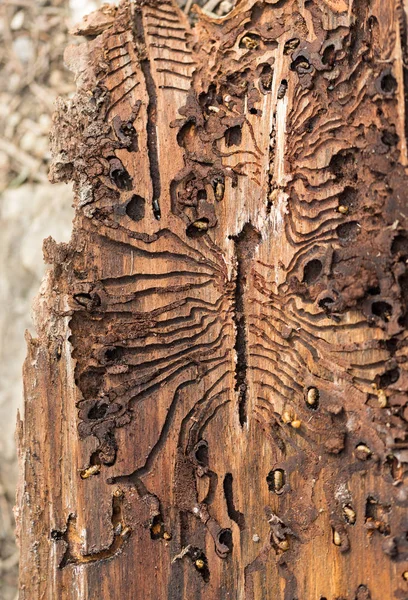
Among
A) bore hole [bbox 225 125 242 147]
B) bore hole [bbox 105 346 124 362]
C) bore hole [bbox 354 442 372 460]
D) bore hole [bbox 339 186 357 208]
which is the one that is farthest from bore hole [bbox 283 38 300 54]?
bore hole [bbox 354 442 372 460]

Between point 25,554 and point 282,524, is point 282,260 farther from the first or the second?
point 25,554

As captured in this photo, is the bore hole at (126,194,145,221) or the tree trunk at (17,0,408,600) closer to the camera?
the tree trunk at (17,0,408,600)

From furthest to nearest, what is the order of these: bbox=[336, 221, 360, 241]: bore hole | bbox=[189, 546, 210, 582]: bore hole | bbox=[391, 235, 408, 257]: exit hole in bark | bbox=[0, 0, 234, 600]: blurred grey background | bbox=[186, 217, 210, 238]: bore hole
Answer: bbox=[0, 0, 234, 600]: blurred grey background < bbox=[186, 217, 210, 238]: bore hole < bbox=[189, 546, 210, 582]: bore hole < bbox=[336, 221, 360, 241]: bore hole < bbox=[391, 235, 408, 257]: exit hole in bark

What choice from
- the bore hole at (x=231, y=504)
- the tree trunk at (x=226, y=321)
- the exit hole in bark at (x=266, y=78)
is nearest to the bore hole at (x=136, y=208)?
the tree trunk at (x=226, y=321)

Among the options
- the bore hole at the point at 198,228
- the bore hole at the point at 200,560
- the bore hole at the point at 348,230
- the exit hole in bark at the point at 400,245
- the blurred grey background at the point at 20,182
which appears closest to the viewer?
the exit hole in bark at the point at 400,245

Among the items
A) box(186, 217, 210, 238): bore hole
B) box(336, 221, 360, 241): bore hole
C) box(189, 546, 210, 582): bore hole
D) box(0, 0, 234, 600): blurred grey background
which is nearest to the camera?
box(336, 221, 360, 241): bore hole

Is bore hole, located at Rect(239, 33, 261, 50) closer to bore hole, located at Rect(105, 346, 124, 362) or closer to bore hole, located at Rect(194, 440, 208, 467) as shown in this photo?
bore hole, located at Rect(105, 346, 124, 362)

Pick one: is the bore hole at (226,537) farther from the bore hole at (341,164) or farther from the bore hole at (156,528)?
the bore hole at (341,164)
